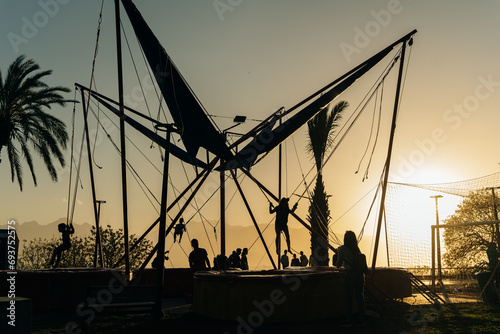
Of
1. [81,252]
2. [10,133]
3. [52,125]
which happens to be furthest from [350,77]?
[81,252]

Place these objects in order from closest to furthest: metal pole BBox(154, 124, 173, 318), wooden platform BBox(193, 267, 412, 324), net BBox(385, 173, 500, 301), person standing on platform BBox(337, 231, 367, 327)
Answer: person standing on platform BBox(337, 231, 367, 327) → wooden platform BBox(193, 267, 412, 324) → metal pole BBox(154, 124, 173, 318) → net BBox(385, 173, 500, 301)

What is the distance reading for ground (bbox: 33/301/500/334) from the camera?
29.1 feet

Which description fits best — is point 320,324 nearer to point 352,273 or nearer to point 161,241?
point 352,273

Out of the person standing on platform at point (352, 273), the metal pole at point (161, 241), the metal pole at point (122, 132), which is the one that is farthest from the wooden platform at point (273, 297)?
the metal pole at point (122, 132)

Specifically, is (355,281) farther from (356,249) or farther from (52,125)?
(52,125)

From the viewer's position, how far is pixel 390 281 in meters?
13.8

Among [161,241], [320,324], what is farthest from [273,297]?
[161,241]

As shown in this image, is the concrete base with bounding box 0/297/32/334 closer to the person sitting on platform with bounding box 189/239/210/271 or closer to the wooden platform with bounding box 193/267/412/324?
the wooden platform with bounding box 193/267/412/324

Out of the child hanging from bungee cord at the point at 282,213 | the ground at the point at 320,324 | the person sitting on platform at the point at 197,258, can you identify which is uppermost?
the child hanging from bungee cord at the point at 282,213

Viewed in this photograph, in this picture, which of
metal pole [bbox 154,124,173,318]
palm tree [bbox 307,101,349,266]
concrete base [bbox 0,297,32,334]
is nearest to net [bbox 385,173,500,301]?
palm tree [bbox 307,101,349,266]

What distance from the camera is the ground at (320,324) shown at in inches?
349

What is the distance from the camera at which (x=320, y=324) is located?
378 inches

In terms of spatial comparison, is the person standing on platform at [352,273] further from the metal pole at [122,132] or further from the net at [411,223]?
the net at [411,223]

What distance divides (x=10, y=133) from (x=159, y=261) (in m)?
13.4
